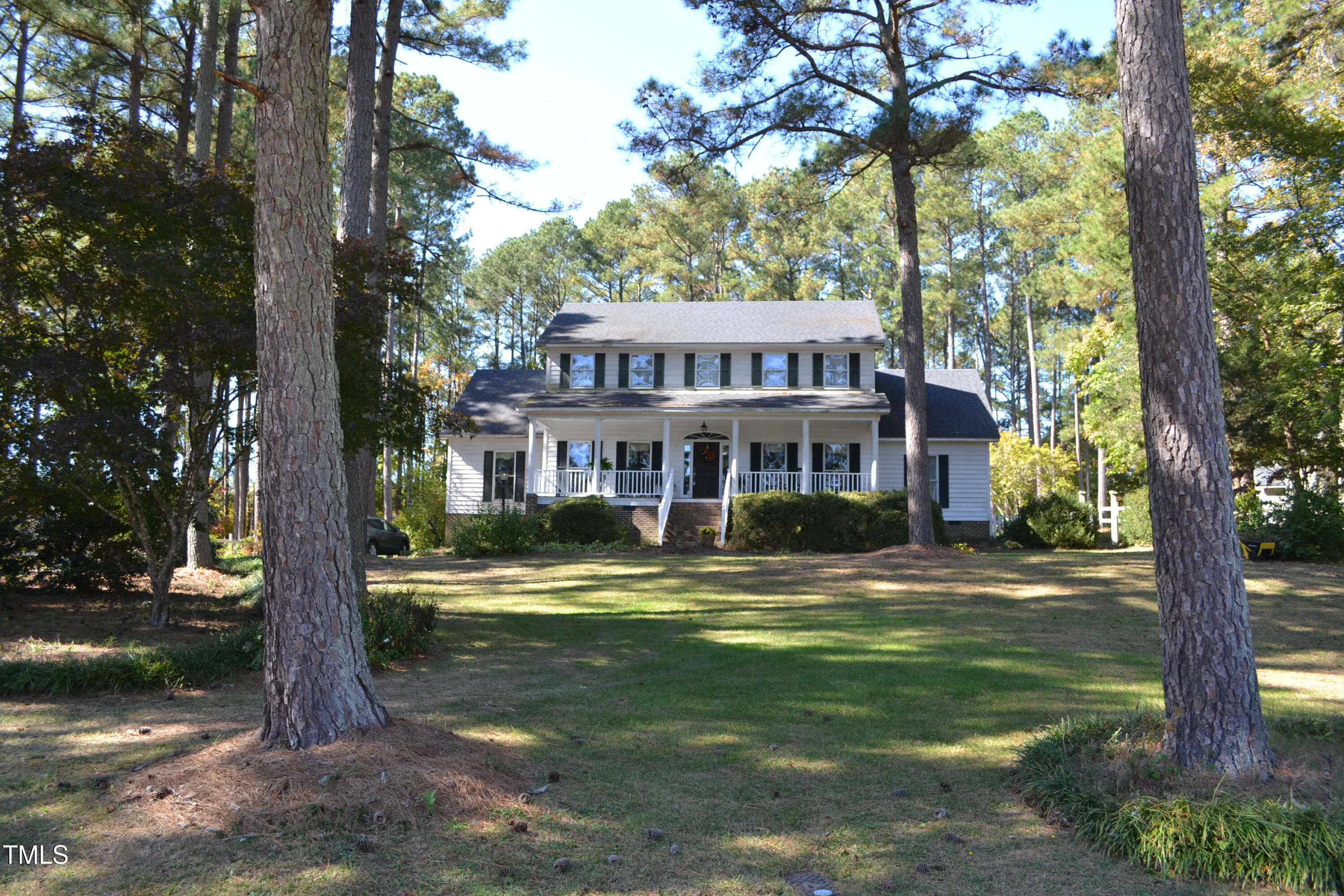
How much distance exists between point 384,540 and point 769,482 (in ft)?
34.5

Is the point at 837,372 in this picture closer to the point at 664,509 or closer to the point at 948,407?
the point at 948,407

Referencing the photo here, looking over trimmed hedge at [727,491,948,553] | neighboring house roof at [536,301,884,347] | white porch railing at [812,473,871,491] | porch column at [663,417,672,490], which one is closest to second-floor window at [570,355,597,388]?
neighboring house roof at [536,301,884,347]

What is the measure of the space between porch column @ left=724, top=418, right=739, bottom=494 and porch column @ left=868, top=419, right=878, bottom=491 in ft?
11.7

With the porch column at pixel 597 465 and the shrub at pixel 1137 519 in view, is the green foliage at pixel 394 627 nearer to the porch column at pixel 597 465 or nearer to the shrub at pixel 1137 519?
the porch column at pixel 597 465

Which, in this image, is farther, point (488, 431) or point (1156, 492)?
point (488, 431)

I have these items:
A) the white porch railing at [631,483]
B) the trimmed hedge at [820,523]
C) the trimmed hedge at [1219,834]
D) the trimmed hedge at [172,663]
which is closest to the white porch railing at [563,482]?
the white porch railing at [631,483]

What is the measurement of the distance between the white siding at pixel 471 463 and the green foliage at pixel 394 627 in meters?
17.8

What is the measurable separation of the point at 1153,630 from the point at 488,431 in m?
20.9

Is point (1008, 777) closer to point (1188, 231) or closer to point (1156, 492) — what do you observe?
point (1156, 492)

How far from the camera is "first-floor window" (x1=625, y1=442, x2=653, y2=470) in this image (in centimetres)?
2630

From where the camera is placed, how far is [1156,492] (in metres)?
4.98

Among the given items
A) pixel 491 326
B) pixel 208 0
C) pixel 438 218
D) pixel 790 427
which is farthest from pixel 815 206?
pixel 491 326

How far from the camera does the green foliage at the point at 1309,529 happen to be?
1534cm

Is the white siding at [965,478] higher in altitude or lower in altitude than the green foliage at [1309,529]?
higher
